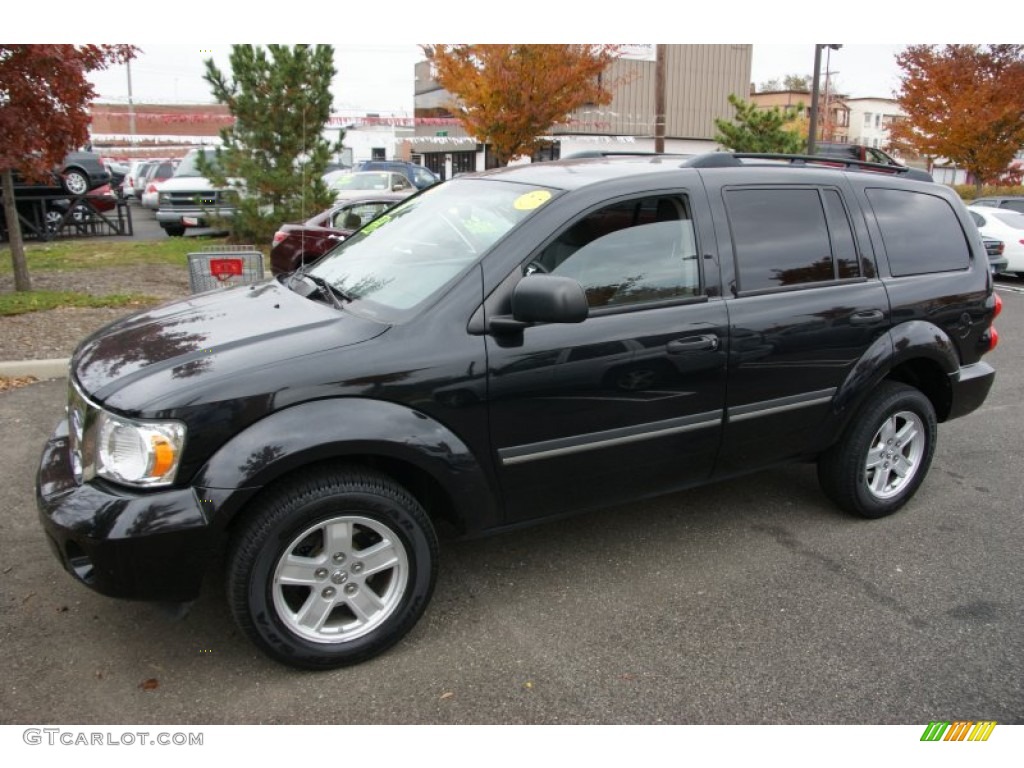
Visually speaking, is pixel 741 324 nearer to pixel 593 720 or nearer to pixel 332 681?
pixel 593 720

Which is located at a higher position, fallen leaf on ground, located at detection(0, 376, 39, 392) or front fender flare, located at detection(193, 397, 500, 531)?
front fender flare, located at detection(193, 397, 500, 531)

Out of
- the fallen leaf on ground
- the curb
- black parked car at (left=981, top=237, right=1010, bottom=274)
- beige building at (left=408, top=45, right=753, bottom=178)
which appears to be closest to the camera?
the fallen leaf on ground

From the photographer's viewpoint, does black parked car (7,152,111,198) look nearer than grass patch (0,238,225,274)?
No

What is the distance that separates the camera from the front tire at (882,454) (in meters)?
4.13

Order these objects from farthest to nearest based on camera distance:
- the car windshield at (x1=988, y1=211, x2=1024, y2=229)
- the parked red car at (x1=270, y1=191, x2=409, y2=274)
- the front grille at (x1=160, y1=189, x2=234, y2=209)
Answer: the front grille at (x1=160, y1=189, x2=234, y2=209) < the car windshield at (x1=988, y1=211, x2=1024, y2=229) < the parked red car at (x1=270, y1=191, x2=409, y2=274)

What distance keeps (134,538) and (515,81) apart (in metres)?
12.9

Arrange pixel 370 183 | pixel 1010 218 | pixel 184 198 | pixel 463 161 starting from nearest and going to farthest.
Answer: pixel 1010 218
pixel 184 198
pixel 370 183
pixel 463 161

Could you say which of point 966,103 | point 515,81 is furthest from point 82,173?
point 966,103

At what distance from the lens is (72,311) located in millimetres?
8117

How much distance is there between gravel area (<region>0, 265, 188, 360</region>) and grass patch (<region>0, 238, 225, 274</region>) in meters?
0.55

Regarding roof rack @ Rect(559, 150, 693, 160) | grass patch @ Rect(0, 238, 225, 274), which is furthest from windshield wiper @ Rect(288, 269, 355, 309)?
grass patch @ Rect(0, 238, 225, 274)

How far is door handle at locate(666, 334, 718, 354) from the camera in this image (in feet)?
11.1

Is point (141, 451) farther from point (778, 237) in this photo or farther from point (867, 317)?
point (867, 317)

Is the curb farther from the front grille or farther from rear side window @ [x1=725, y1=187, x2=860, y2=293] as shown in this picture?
the front grille
